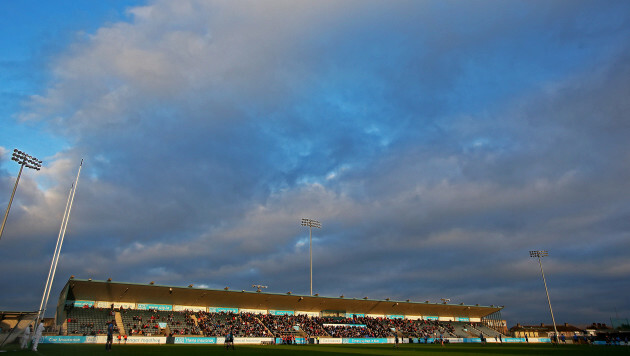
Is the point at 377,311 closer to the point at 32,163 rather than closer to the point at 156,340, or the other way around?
the point at 156,340

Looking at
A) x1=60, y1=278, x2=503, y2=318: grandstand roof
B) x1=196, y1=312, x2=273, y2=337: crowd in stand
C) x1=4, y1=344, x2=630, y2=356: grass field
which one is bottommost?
x1=4, y1=344, x2=630, y2=356: grass field

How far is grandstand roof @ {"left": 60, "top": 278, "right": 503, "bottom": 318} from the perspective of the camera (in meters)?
52.5

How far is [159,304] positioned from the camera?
59.6 metres

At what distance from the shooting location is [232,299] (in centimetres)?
6184

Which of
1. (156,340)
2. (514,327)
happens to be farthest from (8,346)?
(514,327)

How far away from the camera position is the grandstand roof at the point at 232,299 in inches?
2068

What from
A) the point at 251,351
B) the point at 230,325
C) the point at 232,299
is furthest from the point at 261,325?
the point at 251,351

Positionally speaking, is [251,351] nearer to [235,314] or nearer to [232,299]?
[232,299]

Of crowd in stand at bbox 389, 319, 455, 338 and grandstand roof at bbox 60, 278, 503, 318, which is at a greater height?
grandstand roof at bbox 60, 278, 503, 318

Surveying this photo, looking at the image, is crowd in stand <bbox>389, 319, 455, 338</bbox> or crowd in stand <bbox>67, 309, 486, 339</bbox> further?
crowd in stand <bbox>389, 319, 455, 338</bbox>

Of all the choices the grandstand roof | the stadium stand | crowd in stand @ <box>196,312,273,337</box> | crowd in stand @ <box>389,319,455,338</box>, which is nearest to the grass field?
the stadium stand

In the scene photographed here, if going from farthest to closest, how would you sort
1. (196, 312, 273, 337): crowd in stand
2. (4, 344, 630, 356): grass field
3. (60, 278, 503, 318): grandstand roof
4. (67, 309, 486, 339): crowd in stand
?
1. (196, 312, 273, 337): crowd in stand
2. (67, 309, 486, 339): crowd in stand
3. (60, 278, 503, 318): grandstand roof
4. (4, 344, 630, 356): grass field

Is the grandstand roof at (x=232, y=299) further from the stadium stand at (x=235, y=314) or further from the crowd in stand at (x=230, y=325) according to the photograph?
the crowd in stand at (x=230, y=325)

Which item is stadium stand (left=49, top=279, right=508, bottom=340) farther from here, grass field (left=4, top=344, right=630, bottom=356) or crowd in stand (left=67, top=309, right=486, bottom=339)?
grass field (left=4, top=344, right=630, bottom=356)
